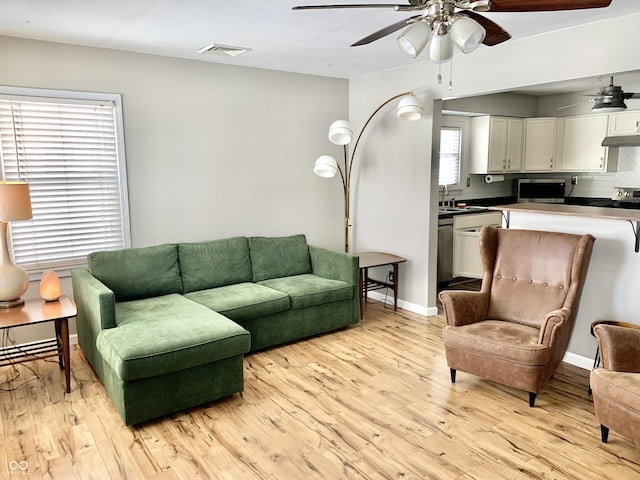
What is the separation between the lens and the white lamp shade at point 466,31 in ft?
6.53

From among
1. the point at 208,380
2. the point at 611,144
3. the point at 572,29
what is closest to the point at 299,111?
the point at 572,29

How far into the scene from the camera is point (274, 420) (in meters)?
2.82

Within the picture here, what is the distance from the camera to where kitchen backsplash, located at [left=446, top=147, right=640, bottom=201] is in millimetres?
6082

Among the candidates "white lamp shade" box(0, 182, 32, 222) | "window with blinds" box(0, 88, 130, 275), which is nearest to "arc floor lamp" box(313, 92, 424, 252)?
"window with blinds" box(0, 88, 130, 275)

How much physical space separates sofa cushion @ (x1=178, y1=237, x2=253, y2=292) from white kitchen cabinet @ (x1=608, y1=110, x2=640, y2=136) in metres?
4.89

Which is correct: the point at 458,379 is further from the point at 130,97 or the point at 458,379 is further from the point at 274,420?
the point at 130,97

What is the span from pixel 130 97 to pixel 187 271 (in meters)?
1.56

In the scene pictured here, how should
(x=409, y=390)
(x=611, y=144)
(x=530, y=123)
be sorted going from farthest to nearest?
(x=530, y=123)
(x=611, y=144)
(x=409, y=390)

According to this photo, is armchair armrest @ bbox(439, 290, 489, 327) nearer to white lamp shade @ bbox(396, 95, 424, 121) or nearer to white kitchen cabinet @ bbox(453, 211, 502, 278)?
white lamp shade @ bbox(396, 95, 424, 121)

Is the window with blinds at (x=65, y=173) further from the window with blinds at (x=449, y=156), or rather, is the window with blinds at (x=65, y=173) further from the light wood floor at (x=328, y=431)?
the window with blinds at (x=449, y=156)

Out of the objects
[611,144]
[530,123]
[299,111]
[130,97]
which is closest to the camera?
[130,97]

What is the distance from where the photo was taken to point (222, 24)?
3.24m

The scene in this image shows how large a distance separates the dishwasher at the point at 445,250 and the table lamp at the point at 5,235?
4118 millimetres

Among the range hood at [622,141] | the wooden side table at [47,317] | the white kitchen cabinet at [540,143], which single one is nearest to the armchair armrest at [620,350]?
the wooden side table at [47,317]
